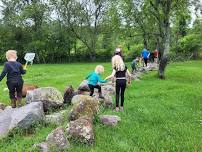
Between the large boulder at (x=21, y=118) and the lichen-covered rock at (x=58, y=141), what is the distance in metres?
1.78

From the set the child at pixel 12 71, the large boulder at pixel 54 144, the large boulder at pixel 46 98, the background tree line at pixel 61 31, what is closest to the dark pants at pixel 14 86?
the child at pixel 12 71

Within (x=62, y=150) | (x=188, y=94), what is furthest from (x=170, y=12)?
(x=62, y=150)

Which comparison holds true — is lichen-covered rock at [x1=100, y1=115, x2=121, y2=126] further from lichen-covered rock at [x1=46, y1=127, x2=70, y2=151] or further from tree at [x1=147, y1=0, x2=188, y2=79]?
tree at [x1=147, y1=0, x2=188, y2=79]

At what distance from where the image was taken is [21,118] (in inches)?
486

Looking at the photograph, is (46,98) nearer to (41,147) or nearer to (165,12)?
(41,147)

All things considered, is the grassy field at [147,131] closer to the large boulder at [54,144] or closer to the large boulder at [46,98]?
the large boulder at [54,144]

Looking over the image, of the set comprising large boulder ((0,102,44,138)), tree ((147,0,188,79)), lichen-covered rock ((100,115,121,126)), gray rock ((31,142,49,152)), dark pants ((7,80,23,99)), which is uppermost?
tree ((147,0,188,79))

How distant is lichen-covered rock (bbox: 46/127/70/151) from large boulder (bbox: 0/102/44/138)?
178 centimetres

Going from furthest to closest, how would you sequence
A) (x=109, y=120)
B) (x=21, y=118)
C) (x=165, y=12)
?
(x=165, y=12), (x=109, y=120), (x=21, y=118)

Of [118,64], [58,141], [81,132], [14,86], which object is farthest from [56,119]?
[118,64]

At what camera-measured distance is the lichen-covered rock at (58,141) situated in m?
10.6

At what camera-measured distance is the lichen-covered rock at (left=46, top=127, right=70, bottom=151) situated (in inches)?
417

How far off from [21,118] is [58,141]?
2.14 metres

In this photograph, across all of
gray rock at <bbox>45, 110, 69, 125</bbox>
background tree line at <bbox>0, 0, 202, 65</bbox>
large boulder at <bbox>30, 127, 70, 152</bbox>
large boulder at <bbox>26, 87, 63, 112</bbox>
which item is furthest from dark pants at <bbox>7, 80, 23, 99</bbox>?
background tree line at <bbox>0, 0, 202, 65</bbox>
